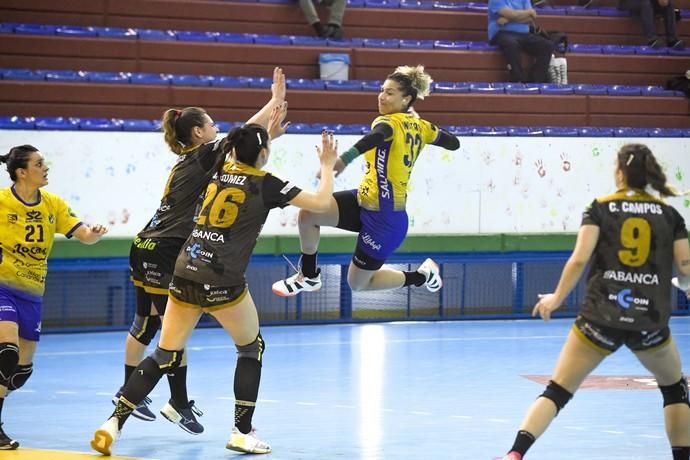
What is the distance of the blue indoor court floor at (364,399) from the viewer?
26.4ft

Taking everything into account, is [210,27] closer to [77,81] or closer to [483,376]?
[77,81]

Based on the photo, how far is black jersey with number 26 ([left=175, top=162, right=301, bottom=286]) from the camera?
23.9 ft

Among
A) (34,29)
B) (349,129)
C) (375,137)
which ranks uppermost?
(34,29)

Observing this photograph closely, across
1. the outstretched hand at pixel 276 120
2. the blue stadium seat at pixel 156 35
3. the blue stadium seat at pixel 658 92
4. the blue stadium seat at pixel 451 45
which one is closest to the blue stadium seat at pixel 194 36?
the blue stadium seat at pixel 156 35

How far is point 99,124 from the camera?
13906mm

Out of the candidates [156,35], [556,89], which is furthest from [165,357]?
[556,89]

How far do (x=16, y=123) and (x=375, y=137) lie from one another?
256 inches

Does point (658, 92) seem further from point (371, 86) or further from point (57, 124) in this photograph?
point (57, 124)

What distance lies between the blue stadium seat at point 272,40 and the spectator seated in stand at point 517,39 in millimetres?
3195

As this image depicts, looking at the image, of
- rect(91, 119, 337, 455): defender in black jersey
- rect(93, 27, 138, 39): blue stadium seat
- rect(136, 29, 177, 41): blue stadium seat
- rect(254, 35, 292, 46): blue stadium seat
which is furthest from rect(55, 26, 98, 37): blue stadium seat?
rect(91, 119, 337, 455): defender in black jersey

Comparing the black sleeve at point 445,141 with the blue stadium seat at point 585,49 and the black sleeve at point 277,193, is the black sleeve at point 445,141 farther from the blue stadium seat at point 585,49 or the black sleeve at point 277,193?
the blue stadium seat at point 585,49

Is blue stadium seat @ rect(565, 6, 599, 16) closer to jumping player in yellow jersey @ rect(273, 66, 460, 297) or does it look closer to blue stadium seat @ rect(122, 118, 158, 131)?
blue stadium seat @ rect(122, 118, 158, 131)

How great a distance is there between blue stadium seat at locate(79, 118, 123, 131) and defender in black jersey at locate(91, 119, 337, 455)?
668 cm

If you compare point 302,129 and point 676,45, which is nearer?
point 302,129
